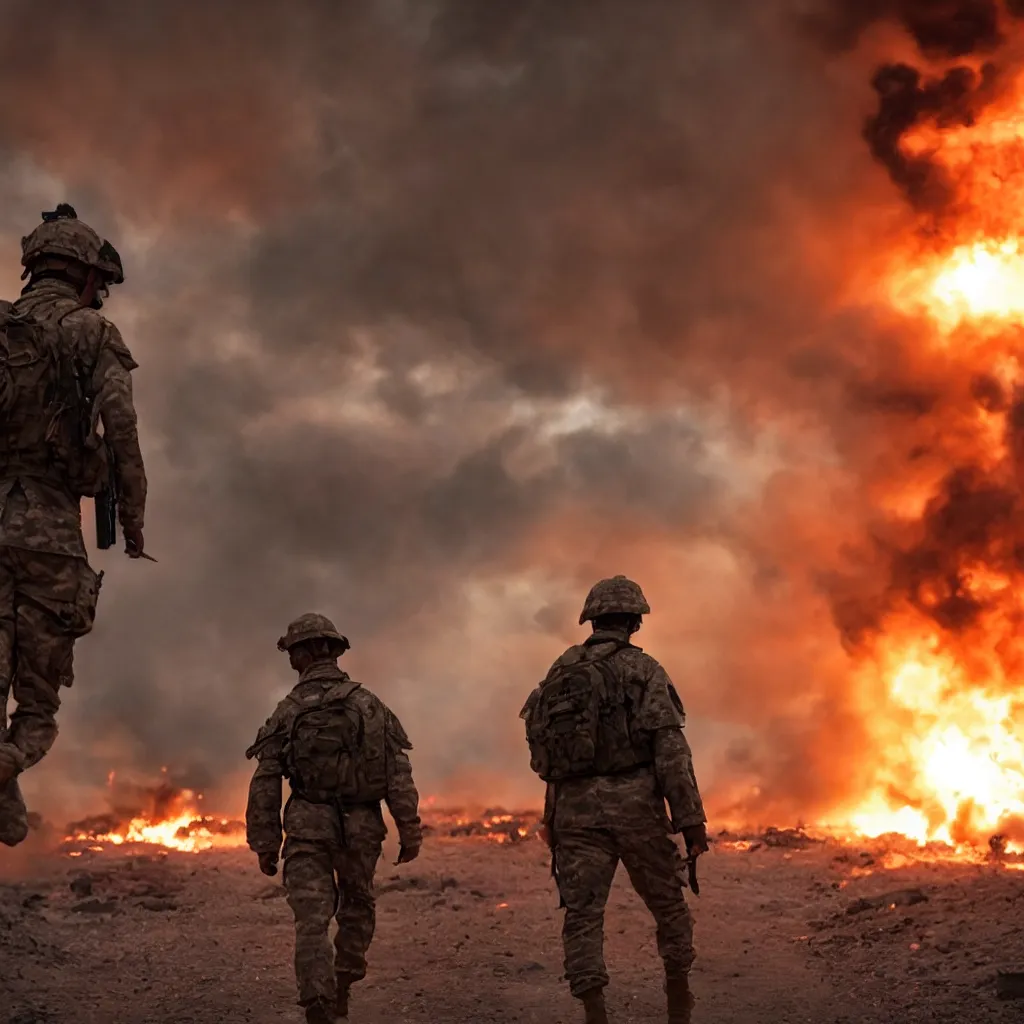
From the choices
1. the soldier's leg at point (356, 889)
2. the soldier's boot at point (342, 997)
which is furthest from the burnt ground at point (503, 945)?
the soldier's leg at point (356, 889)

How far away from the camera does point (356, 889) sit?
10008 mm

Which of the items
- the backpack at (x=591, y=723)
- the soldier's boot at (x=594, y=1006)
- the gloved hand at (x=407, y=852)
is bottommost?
the soldier's boot at (x=594, y=1006)

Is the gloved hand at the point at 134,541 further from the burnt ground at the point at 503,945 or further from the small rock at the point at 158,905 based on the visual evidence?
the small rock at the point at 158,905

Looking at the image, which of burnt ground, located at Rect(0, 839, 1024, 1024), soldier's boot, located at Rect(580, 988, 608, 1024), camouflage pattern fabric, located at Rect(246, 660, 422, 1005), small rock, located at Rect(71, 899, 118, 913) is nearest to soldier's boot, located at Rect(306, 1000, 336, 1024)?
camouflage pattern fabric, located at Rect(246, 660, 422, 1005)

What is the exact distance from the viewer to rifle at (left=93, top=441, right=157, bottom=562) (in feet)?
25.7

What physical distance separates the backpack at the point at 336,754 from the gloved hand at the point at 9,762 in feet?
10.2

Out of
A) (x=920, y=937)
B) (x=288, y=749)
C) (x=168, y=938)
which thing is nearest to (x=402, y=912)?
(x=168, y=938)

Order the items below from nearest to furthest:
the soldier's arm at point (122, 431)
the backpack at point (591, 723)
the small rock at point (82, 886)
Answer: the soldier's arm at point (122, 431) < the backpack at point (591, 723) < the small rock at point (82, 886)

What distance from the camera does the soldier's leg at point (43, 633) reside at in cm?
754

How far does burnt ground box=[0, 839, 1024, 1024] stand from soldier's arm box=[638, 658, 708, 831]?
3.56 meters

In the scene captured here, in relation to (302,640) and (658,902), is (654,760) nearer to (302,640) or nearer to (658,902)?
(658,902)

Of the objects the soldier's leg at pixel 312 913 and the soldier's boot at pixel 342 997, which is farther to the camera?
the soldier's boot at pixel 342 997

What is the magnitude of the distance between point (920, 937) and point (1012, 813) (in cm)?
799

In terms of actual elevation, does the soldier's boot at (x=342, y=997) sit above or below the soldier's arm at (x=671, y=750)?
below
